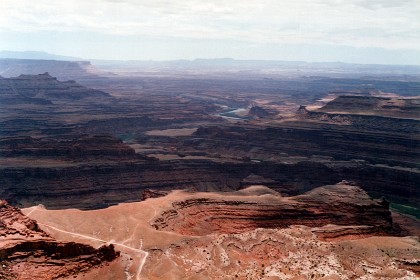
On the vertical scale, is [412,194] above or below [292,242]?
below

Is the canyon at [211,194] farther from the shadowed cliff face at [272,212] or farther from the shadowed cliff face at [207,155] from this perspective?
the shadowed cliff face at [207,155]

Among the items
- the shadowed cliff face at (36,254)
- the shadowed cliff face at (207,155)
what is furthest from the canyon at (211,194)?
the shadowed cliff face at (207,155)

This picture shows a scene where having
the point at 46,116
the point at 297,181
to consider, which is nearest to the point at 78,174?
the point at 297,181

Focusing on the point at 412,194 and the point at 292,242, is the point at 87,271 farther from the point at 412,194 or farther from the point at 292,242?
the point at 412,194

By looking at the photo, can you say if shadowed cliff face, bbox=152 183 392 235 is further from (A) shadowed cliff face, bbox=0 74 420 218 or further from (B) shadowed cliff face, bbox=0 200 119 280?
(A) shadowed cliff face, bbox=0 74 420 218

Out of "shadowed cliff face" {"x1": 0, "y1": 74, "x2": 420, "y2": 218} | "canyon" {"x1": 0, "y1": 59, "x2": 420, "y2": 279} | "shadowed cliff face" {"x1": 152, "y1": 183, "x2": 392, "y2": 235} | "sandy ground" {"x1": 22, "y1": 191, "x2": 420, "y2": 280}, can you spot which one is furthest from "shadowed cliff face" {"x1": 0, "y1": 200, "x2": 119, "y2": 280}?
"shadowed cliff face" {"x1": 0, "y1": 74, "x2": 420, "y2": 218}

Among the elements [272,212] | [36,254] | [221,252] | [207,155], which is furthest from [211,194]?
[207,155]
